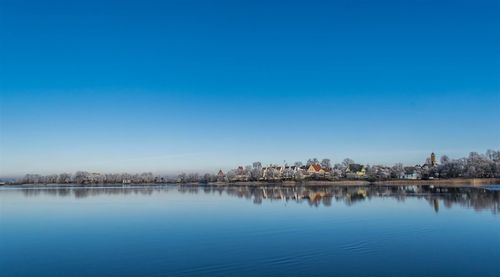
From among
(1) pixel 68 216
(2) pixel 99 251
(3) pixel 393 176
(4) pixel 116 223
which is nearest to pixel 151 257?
(2) pixel 99 251

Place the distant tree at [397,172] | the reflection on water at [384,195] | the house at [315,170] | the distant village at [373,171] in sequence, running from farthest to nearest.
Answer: the house at [315,170]
the distant tree at [397,172]
the distant village at [373,171]
the reflection on water at [384,195]

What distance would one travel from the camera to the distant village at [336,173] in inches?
3627

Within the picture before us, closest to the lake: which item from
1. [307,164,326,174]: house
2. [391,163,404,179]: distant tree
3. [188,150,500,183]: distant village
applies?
[188,150,500,183]: distant village

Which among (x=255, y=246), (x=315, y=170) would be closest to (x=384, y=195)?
(x=255, y=246)

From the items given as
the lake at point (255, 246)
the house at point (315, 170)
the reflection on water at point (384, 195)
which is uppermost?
the house at point (315, 170)

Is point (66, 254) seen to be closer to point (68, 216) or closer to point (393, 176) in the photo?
point (68, 216)

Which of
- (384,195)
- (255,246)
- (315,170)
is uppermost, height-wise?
(315,170)

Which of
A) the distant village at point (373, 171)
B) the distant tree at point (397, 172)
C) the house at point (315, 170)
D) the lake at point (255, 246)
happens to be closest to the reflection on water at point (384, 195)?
the lake at point (255, 246)

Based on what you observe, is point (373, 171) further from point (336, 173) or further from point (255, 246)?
point (255, 246)

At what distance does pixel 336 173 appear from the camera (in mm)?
129625

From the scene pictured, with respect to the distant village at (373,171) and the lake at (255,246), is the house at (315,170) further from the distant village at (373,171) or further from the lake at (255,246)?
the lake at (255,246)

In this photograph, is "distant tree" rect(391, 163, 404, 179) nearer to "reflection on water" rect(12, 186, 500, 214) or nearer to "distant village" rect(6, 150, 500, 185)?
"distant village" rect(6, 150, 500, 185)

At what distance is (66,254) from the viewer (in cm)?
1473

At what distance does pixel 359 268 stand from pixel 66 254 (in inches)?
408
